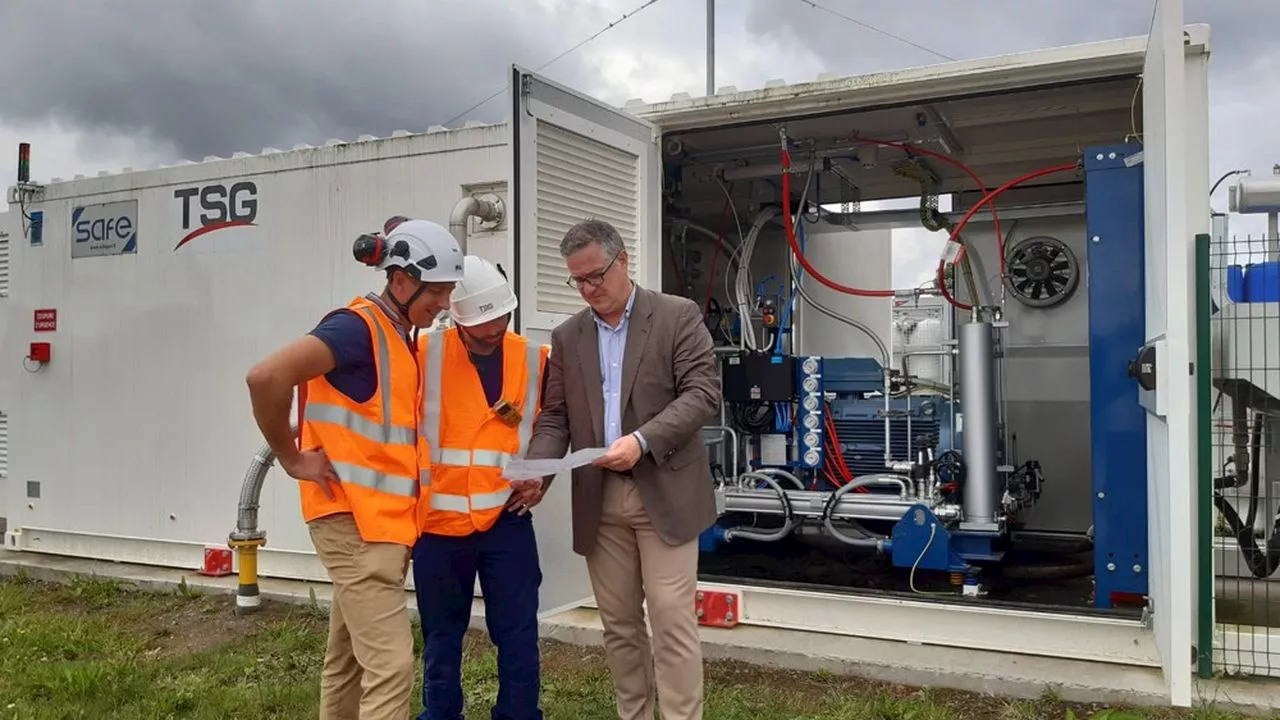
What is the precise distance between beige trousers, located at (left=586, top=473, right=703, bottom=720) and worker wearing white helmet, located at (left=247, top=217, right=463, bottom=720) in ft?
2.06

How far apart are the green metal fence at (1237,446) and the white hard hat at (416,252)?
274 cm

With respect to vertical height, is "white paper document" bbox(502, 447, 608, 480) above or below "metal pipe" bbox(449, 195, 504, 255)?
below

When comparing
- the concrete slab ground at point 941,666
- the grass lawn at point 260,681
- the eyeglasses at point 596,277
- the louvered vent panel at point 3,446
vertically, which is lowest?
the grass lawn at point 260,681

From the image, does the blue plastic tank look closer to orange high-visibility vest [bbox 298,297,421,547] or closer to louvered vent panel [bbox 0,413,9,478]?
orange high-visibility vest [bbox 298,297,421,547]

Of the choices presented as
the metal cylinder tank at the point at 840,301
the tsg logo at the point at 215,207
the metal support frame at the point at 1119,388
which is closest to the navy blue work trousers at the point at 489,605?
the metal support frame at the point at 1119,388

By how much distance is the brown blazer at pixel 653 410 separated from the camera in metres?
2.77

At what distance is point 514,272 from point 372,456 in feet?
4.63

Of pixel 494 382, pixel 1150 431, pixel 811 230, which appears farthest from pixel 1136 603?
pixel 811 230

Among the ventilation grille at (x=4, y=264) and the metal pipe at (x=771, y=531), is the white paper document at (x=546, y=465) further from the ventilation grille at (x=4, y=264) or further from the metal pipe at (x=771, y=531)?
the ventilation grille at (x=4, y=264)

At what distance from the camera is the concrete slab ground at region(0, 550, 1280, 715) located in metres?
3.50

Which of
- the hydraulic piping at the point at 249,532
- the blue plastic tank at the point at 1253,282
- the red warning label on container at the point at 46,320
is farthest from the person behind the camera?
the red warning label on container at the point at 46,320

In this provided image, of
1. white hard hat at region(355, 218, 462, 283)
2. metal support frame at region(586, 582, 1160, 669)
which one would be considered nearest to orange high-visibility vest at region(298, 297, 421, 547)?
white hard hat at region(355, 218, 462, 283)

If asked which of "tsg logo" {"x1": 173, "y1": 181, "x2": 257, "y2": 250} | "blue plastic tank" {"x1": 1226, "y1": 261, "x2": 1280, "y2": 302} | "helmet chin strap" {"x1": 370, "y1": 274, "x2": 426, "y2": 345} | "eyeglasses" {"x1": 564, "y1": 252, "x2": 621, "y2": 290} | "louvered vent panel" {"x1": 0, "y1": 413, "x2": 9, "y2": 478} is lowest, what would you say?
"louvered vent panel" {"x1": 0, "y1": 413, "x2": 9, "y2": 478}

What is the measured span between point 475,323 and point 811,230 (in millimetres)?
4450
